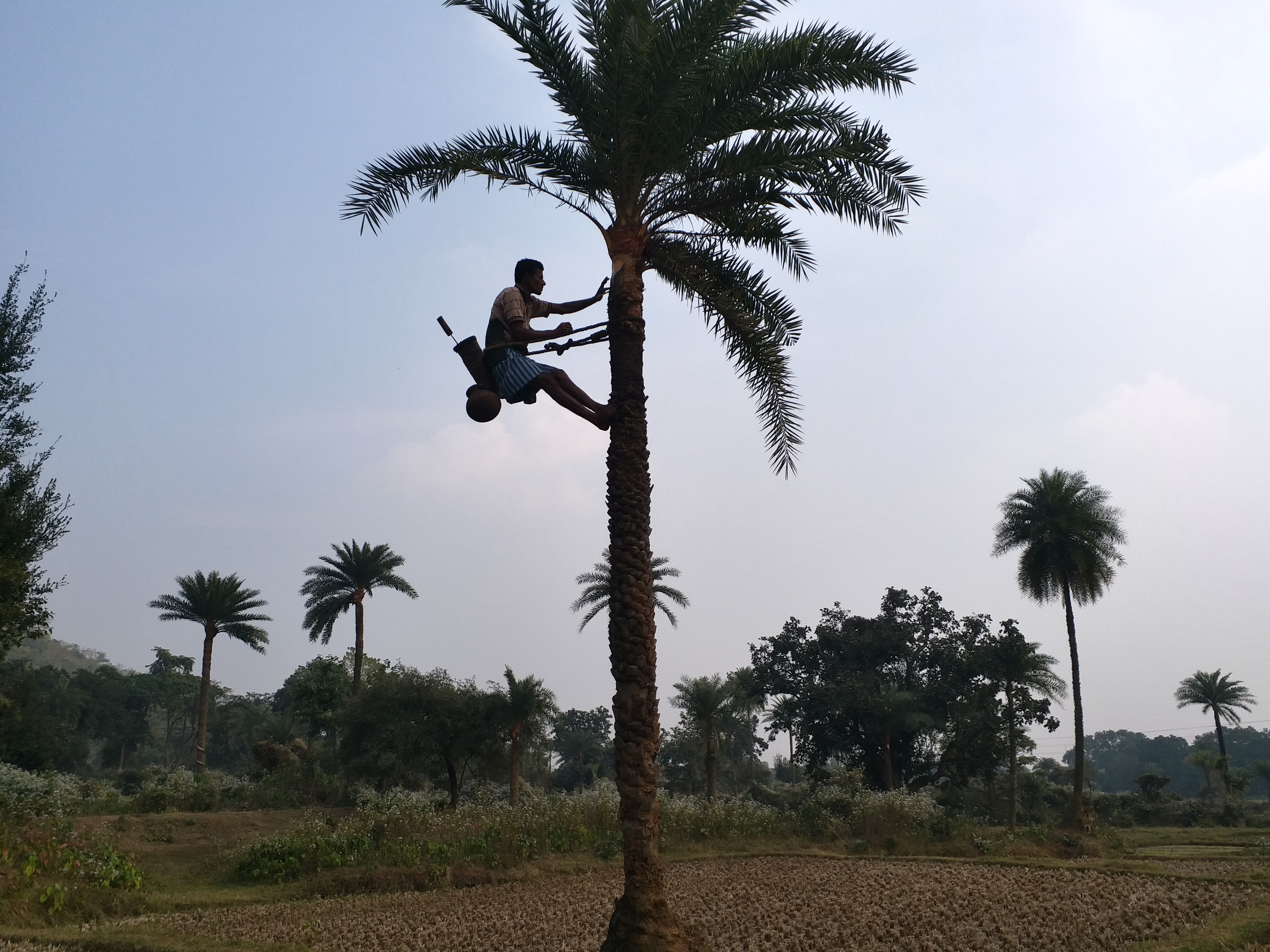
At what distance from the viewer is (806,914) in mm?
12469

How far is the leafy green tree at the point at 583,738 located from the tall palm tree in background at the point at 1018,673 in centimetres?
4345

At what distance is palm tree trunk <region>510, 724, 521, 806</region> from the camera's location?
32.3 meters

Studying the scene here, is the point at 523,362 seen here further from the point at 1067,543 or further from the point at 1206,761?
the point at 1206,761

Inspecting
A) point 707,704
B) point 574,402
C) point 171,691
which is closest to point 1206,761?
point 707,704

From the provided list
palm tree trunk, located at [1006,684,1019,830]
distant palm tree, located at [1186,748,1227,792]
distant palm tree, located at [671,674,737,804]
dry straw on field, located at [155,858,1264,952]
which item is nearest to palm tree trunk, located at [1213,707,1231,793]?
distant palm tree, located at [1186,748,1227,792]

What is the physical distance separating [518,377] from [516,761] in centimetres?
2731

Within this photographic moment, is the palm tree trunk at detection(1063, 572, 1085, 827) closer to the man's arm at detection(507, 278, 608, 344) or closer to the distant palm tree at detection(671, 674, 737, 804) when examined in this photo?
the distant palm tree at detection(671, 674, 737, 804)

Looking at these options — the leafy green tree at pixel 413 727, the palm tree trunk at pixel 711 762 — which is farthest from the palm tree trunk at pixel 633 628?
the palm tree trunk at pixel 711 762

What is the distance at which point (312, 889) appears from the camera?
1680cm

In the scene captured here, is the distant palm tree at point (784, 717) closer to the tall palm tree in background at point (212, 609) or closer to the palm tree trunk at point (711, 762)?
the palm tree trunk at point (711, 762)

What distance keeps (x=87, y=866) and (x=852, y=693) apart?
1241 inches

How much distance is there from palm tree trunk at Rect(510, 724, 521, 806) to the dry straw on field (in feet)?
51.8

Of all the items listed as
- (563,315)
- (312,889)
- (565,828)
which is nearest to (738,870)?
(565,828)

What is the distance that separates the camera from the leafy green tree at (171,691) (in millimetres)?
80062
